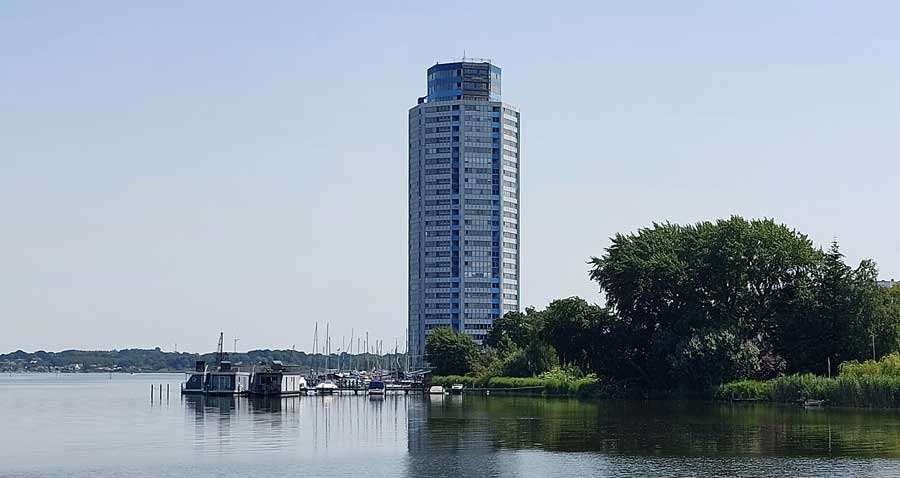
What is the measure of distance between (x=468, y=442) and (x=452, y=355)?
109 m

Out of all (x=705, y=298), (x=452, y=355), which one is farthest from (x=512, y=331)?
(x=705, y=298)

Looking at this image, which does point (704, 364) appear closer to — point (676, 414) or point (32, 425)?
point (676, 414)

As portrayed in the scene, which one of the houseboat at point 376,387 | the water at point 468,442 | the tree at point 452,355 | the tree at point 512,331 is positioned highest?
the tree at point 512,331

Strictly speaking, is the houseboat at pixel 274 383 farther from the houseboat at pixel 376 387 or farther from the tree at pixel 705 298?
the tree at pixel 705 298

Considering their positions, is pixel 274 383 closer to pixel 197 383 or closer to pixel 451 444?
pixel 197 383

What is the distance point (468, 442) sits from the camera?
203 ft

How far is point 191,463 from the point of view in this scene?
5325 centimetres

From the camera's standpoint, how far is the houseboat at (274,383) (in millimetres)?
136375

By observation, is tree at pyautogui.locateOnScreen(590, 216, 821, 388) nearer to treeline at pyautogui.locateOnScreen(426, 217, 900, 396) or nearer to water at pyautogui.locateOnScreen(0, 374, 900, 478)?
treeline at pyautogui.locateOnScreen(426, 217, 900, 396)

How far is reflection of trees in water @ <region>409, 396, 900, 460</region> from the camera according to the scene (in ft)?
187

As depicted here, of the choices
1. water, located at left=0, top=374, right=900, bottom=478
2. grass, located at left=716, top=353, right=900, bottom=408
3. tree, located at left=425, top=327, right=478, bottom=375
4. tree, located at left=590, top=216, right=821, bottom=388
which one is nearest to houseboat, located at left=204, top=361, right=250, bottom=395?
water, located at left=0, top=374, right=900, bottom=478

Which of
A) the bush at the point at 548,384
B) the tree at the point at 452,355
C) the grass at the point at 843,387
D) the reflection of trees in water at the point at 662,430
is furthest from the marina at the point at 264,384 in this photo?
the grass at the point at 843,387

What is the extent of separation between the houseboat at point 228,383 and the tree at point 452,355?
122 ft

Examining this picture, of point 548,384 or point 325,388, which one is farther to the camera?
point 325,388
